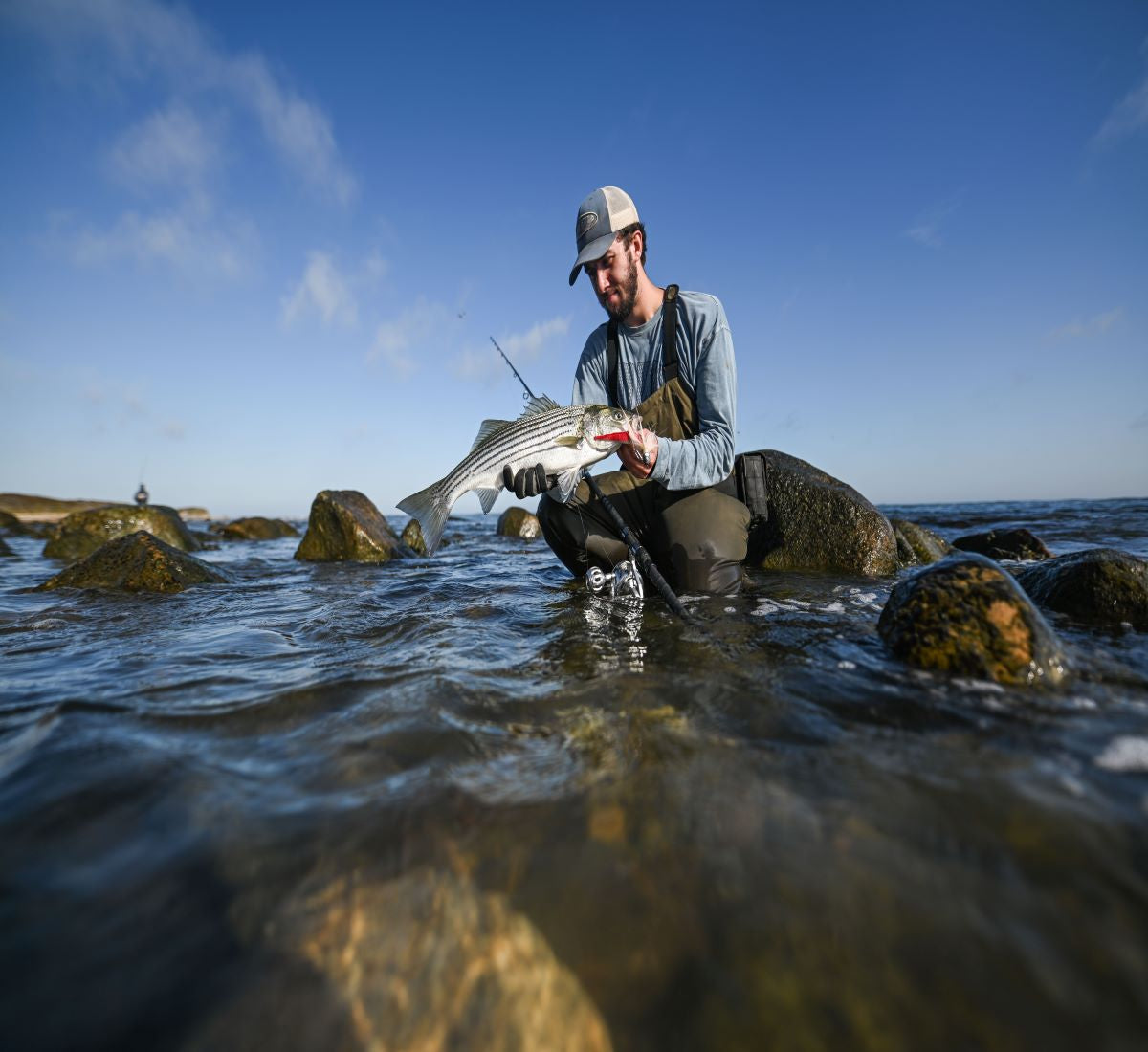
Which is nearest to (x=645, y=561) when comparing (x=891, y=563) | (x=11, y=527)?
(x=891, y=563)

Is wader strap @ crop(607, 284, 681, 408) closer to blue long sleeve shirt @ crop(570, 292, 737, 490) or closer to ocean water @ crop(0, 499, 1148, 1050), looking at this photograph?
blue long sleeve shirt @ crop(570, 292, 737, 490)

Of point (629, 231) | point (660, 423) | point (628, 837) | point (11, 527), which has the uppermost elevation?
point (629, 231)

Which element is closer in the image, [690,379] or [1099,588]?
[1099,588]

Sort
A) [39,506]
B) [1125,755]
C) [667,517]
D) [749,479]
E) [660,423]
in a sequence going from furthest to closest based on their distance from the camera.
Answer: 1. [39,506]
2. [749,479]
3. [660,423]
4. [667,517]
5. [1125,755]

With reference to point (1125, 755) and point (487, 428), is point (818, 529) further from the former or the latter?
point (1125, 755)

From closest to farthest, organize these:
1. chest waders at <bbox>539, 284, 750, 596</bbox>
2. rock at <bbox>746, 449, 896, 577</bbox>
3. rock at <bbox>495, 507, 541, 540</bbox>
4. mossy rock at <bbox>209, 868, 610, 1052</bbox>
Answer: mossy rock at <bbox>209, 868, 610, 1052</bbox> → chest waders at <bbox>539, 284, 750, 596</bbox> → rock at <bbox>746, 449, 896, 577</bbox> → rock at <bbox>495, 507, 541, 540</bbox>

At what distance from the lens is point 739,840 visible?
5.85ft

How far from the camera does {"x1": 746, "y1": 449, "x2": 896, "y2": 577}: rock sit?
7832 mm

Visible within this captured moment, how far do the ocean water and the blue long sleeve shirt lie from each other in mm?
2087

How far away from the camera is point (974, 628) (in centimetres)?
319

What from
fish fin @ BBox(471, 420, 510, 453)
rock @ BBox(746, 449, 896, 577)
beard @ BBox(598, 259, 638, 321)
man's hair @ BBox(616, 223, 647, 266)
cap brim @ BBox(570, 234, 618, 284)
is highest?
man's hair @ BBox(616, 223, 647, 266)

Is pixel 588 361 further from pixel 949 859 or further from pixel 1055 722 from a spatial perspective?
pixel 949 859

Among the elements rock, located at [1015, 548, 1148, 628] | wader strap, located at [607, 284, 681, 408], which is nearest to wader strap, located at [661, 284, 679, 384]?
wader strap, located at [607, 284, 681, 408]

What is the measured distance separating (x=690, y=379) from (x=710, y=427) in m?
0.66
